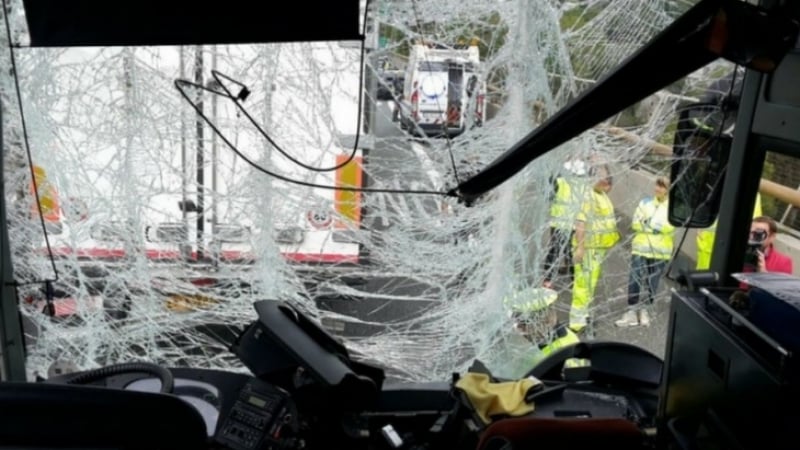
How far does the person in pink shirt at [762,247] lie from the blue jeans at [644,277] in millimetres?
1004

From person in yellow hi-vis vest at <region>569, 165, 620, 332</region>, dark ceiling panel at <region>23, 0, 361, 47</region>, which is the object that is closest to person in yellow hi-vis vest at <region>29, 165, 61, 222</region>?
dark ceiling panel at <region>23, 0, 361, 47</region>

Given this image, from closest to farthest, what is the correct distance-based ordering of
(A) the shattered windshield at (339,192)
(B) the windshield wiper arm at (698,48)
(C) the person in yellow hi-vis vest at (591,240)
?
(B) the windshield wiper arm at (698,48) < (A) the shattered windshield at (339,192) < (C) the person in yellow hi-vis vest at (591,240)

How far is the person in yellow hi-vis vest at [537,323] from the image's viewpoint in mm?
3309

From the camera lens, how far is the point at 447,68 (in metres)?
3.04

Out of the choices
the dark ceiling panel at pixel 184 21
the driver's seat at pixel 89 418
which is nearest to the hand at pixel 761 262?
the dark ceiling panel at pixel 184 21

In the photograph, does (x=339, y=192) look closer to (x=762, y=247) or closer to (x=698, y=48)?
(x=762, y=247)

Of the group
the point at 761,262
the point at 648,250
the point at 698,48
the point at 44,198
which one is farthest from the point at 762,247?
the point at 44,198

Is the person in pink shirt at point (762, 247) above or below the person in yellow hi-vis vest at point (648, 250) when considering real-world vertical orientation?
above

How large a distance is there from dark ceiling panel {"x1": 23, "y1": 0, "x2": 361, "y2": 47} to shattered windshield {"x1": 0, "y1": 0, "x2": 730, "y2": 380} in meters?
0.61

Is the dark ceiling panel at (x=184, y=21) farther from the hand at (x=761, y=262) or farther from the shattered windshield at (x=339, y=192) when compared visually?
the hand at (x=761, y=262)

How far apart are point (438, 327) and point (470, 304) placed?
19 cm

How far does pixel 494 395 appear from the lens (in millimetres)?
2105

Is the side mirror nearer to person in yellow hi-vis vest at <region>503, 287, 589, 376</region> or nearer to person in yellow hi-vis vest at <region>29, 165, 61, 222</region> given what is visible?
person in yellow hi-vis vest at <region>503, 287, 589, 376</region>

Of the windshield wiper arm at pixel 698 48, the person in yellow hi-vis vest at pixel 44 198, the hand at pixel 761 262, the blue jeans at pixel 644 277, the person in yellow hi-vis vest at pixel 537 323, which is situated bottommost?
the person in yellow hi-vis vest at pixel 537 323
